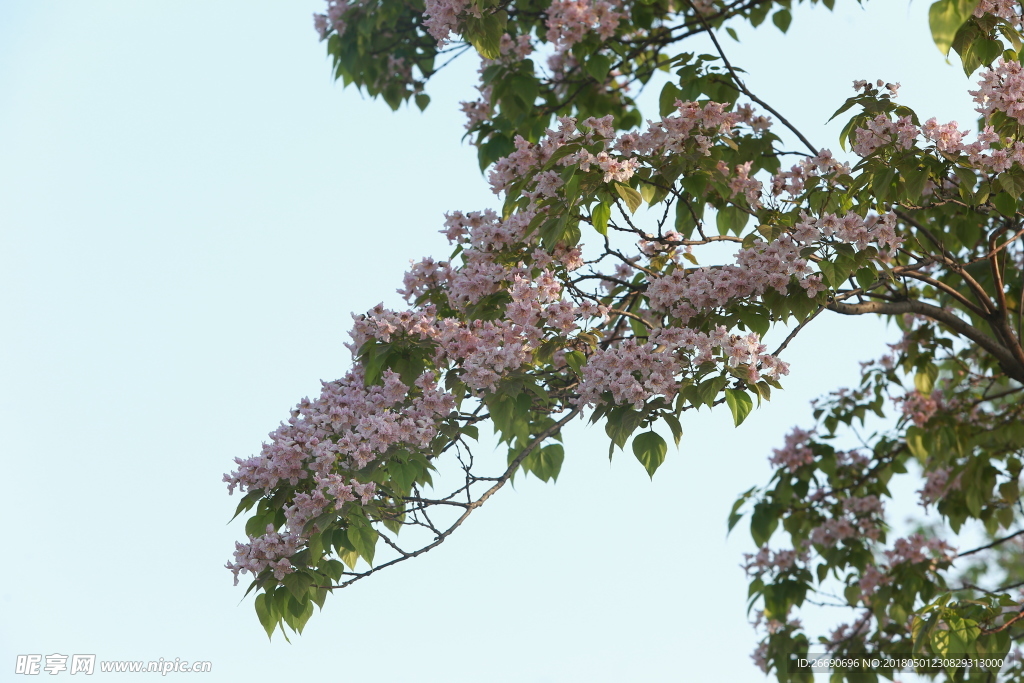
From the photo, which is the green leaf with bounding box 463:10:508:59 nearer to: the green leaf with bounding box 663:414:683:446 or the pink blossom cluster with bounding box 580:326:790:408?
the pink blossom cluster with bounding box 580:326:790:408

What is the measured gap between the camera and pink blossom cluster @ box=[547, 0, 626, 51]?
160 inches

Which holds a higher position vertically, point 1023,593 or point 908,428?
point 908,428

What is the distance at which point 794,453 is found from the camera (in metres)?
4.74

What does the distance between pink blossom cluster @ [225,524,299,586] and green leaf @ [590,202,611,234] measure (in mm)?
1268

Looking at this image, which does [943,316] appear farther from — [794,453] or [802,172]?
[794,453]

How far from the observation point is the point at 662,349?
276 cm

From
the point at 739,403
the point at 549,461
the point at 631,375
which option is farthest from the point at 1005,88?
the point at 549,461

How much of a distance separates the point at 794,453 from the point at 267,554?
2954 mm

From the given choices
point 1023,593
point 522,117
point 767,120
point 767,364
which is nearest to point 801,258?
point 767,364

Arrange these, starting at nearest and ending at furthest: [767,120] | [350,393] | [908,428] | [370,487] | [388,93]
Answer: [370,487] → [350,393] → [767,120] → [908,428] → [388,93]

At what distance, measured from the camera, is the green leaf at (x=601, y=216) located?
289cm

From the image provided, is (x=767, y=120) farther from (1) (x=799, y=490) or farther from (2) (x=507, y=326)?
(1) (x=799, y=490)

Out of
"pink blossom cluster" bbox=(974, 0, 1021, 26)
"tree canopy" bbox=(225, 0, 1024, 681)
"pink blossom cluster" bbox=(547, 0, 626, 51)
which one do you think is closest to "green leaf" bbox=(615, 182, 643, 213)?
"tree canopy" bbox=(225, 0, 1024, 681)

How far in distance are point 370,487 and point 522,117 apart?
2230 millimetres
